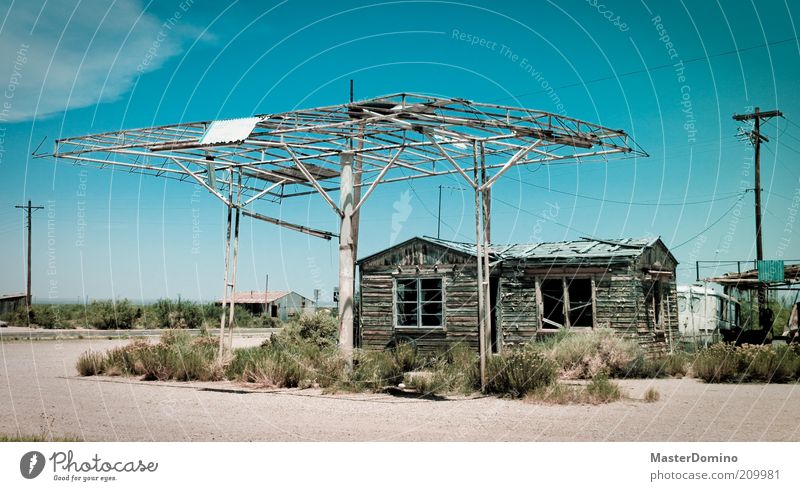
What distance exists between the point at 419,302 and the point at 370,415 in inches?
416

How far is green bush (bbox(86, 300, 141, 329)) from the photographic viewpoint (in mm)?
46031

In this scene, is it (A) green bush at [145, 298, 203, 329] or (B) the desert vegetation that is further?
(A) green bush at [145, 298, 203, 329]

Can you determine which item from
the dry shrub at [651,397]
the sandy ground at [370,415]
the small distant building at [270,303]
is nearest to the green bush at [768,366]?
the sandy ground at [370,415]

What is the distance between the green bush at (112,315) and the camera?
46.0m

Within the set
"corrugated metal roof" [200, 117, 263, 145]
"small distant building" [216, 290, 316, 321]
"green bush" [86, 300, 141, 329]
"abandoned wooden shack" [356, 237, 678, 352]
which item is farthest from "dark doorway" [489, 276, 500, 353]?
"small distant building" [216, 290, 316, 321]

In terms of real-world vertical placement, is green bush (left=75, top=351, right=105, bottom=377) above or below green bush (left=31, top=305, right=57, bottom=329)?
above

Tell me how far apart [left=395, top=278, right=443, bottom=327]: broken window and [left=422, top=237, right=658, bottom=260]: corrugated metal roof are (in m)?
1.48

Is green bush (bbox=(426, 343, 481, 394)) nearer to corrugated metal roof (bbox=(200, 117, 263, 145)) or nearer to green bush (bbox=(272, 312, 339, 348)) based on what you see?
green bush (bbox=(272, 312, 339, 348))

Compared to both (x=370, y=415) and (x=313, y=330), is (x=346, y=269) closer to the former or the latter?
(x=370, y=415)

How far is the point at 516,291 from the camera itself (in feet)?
66.7

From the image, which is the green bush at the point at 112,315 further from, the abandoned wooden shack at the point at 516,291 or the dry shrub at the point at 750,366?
the dry shrub at the point at 750,366

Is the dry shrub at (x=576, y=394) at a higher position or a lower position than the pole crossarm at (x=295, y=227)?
lower

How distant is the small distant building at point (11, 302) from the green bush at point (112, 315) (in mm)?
12852

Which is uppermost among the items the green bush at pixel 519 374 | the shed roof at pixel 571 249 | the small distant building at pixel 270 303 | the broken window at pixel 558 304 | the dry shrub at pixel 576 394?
the shed roof at pixel 571 249
